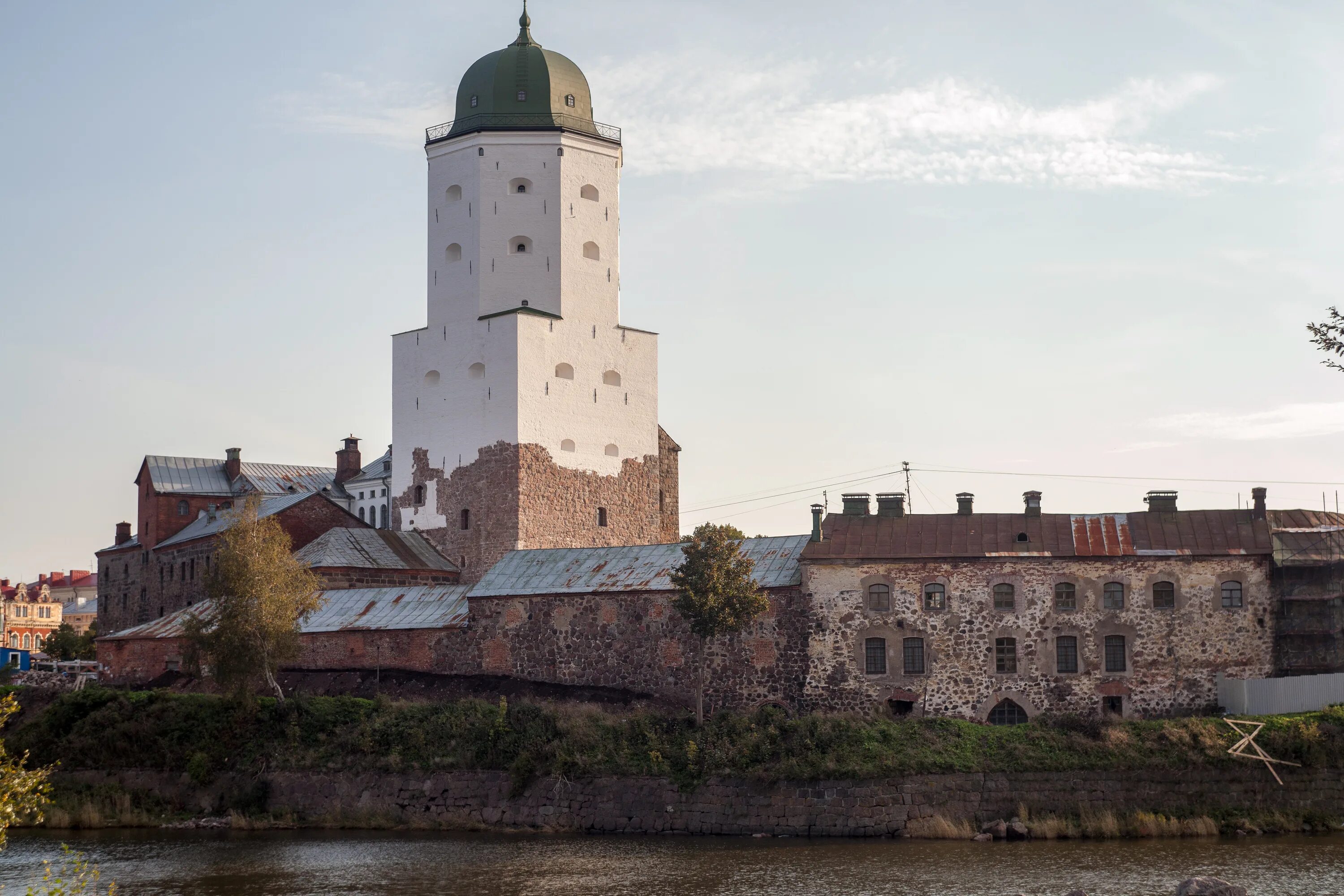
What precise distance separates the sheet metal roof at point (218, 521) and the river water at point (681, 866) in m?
16.4

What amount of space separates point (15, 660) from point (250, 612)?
26.6 metres

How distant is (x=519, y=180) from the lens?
2031 inches

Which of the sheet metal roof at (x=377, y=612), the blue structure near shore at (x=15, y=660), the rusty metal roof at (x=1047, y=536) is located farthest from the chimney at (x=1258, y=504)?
the blue structure near shore at (x=15, y=660)

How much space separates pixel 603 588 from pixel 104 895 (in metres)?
15.6

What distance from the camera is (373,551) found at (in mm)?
48406

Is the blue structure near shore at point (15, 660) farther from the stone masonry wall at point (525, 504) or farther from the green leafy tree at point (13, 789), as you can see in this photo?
the green leafy tree at point (13, 789)

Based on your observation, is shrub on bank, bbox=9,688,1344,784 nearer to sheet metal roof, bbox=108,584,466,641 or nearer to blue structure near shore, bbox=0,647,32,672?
sheet metal roof, bbox=108,584,466,641

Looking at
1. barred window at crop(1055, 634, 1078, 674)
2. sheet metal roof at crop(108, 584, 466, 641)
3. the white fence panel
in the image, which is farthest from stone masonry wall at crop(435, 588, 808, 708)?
the white fence panel

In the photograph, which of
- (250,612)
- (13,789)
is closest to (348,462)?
(250,612)

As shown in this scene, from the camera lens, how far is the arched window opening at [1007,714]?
35500 mm

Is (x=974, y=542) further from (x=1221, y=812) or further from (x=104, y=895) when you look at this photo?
(x=104, y=895)

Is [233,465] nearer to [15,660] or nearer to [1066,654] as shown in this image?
[15,660]

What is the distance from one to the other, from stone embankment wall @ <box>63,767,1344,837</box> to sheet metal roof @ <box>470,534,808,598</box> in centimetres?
636

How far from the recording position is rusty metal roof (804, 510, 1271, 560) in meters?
36.2
